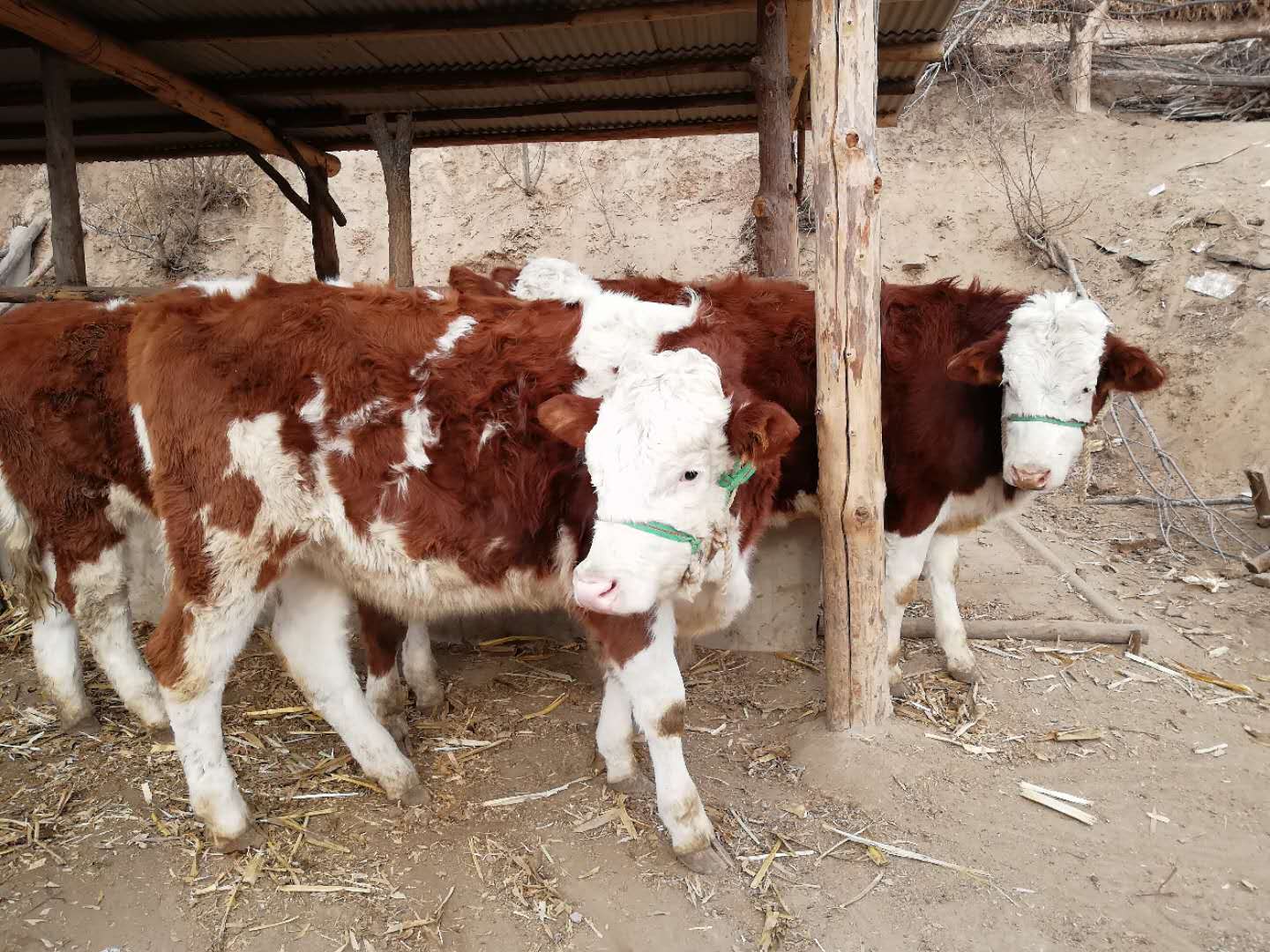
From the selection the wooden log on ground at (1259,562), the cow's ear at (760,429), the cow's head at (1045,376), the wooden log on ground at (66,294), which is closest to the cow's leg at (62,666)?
the wooden log on ground at (66,294)

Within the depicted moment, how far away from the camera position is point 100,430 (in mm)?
Answer: 3725

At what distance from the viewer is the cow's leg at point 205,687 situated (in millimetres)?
3156

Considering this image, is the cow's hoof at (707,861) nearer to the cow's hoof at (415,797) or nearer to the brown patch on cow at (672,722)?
the brown patch on cow at (672,722)

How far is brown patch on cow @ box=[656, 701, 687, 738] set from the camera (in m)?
3.10

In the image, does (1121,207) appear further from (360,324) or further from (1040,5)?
(360,324)

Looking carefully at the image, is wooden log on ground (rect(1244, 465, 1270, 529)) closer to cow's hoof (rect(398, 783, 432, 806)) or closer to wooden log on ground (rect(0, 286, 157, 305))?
cow's hoof (rect(398, 783, 432, 806))

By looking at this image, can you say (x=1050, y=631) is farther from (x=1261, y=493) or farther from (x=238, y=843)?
(x=238, y=843)

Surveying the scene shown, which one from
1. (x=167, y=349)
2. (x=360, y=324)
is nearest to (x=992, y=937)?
(x=360, y=324)

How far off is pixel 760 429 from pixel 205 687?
2.37 meters

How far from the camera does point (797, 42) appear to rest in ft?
20.6

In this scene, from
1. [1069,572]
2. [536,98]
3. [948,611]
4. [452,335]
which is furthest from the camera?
[536,98]

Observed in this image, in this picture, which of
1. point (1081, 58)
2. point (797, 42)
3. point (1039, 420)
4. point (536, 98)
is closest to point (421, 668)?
point (1039, 420)

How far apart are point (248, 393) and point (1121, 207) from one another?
39.2 feet

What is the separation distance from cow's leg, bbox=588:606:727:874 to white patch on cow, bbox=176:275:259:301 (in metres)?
1.95
